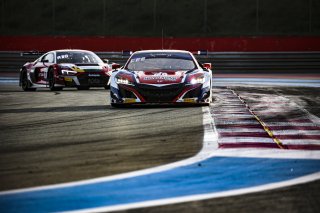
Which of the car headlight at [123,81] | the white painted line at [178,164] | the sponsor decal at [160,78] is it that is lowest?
the white painted line at [178,164]

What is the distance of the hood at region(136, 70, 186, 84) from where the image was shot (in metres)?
16.6

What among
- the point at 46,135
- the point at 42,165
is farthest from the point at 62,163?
the point at 46,135

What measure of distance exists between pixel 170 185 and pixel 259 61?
99.6 ft

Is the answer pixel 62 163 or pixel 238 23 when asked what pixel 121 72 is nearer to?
pixel 62 163

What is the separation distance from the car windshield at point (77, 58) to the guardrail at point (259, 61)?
11.6 metres

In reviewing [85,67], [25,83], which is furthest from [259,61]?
[85,67]

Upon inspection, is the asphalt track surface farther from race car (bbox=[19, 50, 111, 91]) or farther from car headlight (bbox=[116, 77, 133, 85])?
race car (bbox=[19, 50, 111, 91])

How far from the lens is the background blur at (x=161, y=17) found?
38281 millimetres

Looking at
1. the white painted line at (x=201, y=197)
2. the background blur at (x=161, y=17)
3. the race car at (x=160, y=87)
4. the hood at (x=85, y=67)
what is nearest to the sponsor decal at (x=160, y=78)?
the race car at (x=160, y=87)

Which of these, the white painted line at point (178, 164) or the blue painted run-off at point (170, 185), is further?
the white painted line at point (178, 164)

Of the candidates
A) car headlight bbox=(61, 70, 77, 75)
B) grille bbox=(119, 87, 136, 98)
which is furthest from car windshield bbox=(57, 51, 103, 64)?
grille bbox=(119, 87, 136, 98)

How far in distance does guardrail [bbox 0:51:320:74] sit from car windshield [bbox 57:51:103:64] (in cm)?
1160

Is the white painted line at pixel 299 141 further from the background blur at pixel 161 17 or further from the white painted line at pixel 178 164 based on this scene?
the background blur at pixel 161 17

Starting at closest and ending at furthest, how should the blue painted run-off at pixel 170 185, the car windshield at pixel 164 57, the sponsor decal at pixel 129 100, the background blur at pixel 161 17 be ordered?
the blue painted run-off at pixel 170 185
the sponsor decal at pixel 129 100
the car windshield at pixel 164 57
the background blur at pixel 161 17
